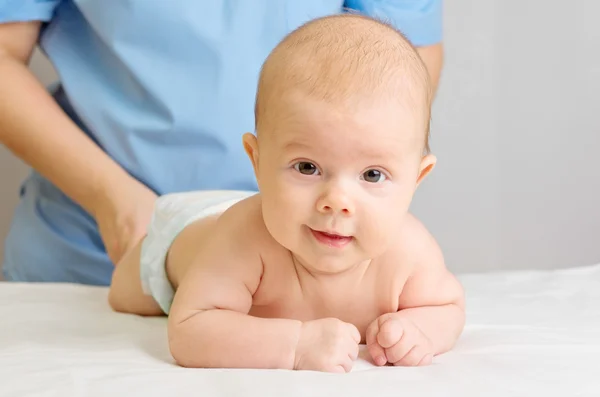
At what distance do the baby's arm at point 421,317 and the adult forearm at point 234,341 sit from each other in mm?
95

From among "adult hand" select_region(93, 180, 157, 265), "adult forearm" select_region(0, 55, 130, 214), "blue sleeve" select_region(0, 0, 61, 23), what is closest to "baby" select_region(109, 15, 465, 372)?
"adult hand" select_region(93, 180, 157, 265)

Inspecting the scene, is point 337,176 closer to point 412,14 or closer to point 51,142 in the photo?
point 51,142

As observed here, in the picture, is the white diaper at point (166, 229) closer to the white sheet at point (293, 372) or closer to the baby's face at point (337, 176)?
the white sheet at point (293, 372)

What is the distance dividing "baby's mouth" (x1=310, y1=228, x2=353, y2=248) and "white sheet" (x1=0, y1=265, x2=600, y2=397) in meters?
0.12

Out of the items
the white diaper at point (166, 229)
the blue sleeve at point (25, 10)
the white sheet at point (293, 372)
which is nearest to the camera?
the white sheet at point (293, 372)

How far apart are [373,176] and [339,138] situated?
0.19 feet

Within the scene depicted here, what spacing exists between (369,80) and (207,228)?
0.32 m

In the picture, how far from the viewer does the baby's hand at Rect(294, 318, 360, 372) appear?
0.80m

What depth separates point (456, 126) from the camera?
6.25 ft

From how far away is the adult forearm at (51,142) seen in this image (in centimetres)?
137

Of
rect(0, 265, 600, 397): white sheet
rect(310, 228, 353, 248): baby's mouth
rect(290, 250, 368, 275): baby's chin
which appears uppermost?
rect(310, 228, 353, 248): baby's mouth

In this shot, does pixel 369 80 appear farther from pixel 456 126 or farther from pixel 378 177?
pixel 456 126

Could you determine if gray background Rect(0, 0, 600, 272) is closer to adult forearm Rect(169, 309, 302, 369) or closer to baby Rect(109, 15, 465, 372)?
baby Rect(109, 15, 465, 372)

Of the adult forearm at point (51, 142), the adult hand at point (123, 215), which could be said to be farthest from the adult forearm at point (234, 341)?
the adult forearm at point (51, 142)
